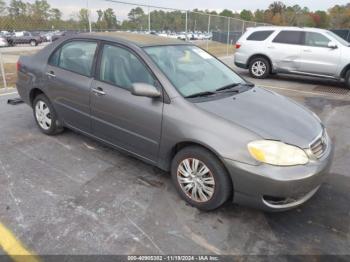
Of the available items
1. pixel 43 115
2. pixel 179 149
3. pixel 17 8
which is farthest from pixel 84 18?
pixel 179 149

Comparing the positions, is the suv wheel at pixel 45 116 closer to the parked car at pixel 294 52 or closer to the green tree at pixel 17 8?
the green tree at pixel 17 8

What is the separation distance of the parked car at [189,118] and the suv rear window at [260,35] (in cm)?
Answer: 703

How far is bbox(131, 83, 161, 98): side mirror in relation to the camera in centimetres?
315

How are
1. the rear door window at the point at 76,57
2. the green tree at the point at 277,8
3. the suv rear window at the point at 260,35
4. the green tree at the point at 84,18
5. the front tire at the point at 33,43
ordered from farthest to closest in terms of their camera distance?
1. the green tree at the point at 277,8
2. the front tire at the point at 33,43
3. the green tree at the point at 84,18
4. the suv rear window at the point at 260,35
5. the rear door window at the point at 76,57

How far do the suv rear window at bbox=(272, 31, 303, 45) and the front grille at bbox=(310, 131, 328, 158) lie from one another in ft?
24.9

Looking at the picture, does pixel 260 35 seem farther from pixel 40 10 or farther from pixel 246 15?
pixel 246 15

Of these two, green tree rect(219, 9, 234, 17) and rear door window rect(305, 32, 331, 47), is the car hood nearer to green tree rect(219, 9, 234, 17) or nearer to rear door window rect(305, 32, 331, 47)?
rear door window rect(305, 32, 331, 47)

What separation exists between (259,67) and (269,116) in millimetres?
7944

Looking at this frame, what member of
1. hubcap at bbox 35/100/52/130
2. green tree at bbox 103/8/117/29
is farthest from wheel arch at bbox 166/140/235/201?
green tree at bbox 103/8/117/29

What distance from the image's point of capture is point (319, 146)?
117 inches

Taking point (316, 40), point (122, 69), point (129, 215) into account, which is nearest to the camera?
point (129, 215)

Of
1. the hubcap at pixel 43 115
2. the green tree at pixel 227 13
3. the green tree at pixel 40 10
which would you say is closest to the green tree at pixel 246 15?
the green tree at pixel 227 13

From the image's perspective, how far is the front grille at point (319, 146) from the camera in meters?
2.85

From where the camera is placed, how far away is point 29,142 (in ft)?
14.8
